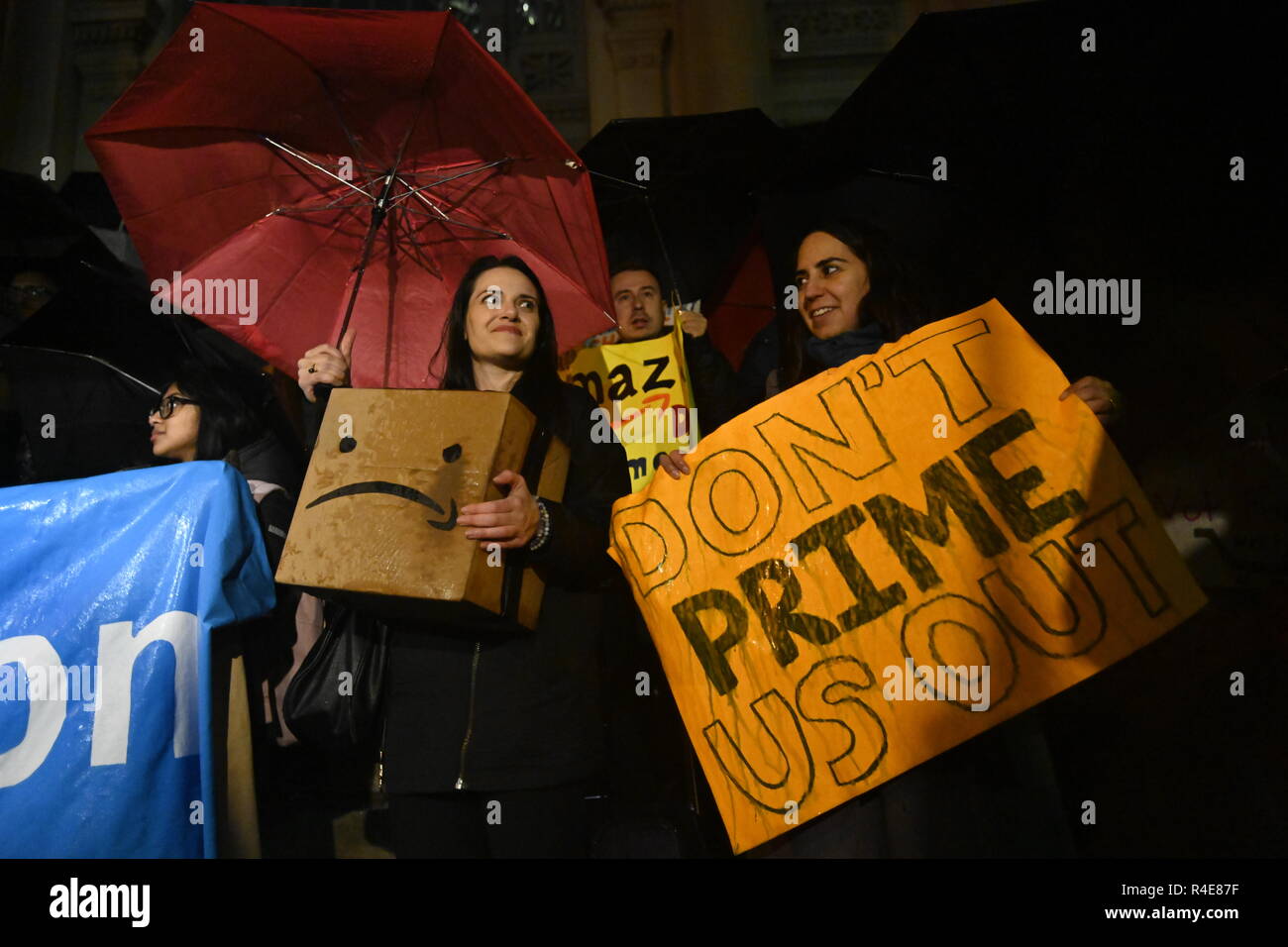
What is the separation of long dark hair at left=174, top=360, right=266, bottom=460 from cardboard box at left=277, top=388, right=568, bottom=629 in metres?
1.07

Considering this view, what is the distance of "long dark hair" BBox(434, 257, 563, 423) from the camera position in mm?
2510

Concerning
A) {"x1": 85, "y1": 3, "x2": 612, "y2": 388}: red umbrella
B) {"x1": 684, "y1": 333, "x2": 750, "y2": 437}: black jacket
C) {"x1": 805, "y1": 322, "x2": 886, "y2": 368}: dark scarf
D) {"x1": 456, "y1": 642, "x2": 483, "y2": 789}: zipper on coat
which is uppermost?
{"x1": 85, "y1": 3, "x2": 612, "y2": 388}: red umbrella

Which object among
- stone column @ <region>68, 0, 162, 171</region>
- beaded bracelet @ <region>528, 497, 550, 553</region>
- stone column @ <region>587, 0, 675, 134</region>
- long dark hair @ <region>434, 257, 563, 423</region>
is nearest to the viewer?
beaded bracelet @ <region>528, 497, 550, 553</region>

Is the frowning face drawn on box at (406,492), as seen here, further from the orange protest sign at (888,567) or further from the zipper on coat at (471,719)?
the orange protest sign at (888,567)

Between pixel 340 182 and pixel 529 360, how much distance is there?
1.05 metres

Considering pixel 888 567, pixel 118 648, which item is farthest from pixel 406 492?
pixel 888 567

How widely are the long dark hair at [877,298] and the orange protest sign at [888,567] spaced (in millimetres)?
138

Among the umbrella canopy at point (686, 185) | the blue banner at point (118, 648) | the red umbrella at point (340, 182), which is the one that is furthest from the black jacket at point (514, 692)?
the umbrella canopy at point (686, 185)

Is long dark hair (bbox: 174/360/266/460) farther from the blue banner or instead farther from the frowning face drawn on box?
the frowning face drawn on box

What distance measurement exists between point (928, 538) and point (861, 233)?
3.24 ft

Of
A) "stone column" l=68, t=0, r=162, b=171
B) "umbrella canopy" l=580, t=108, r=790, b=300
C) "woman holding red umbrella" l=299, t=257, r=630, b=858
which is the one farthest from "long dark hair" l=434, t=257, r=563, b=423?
"stone column" l=68, t=0, r=162, b=171

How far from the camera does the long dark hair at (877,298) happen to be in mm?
2650

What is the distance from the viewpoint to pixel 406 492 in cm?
212

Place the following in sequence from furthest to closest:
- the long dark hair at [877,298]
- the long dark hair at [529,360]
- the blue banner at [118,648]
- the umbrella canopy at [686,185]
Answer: the umbrella canopy at [686,185] < the long dark hair at [877,298] < the long dark hair at [529,360] < the blue banner at [118,648]
